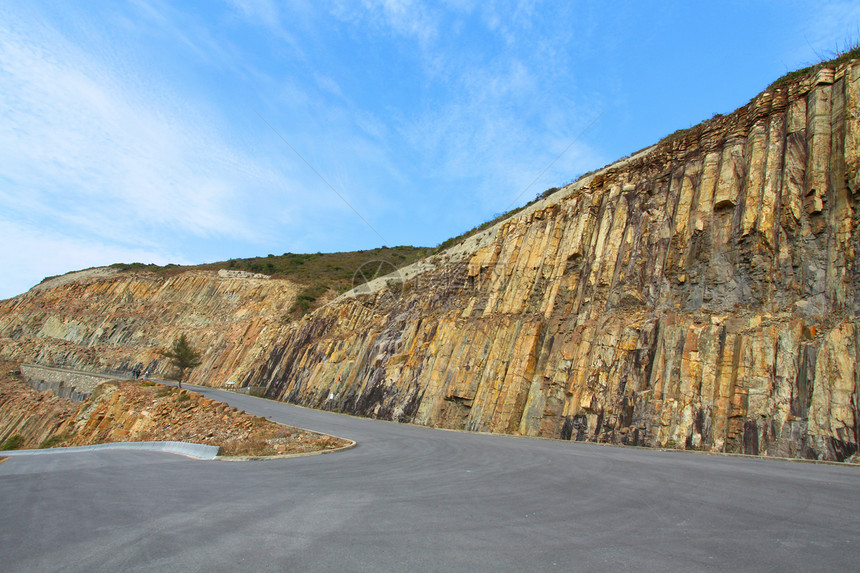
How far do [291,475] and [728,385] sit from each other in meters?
13.1

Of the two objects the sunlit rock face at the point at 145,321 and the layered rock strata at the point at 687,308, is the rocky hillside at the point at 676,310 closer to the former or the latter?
the layered rock strata at the point at 687,308

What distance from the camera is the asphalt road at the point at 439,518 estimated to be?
14.9 ft

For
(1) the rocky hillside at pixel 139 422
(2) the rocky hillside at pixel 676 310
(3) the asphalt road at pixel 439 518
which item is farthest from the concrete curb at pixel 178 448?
(2) the rocky hillside at pixel 676 310

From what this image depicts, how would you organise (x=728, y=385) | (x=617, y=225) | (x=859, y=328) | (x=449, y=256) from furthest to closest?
(x=449, y=256), (x=617, y=225), (x=728, y=385), (x=859, y=328)

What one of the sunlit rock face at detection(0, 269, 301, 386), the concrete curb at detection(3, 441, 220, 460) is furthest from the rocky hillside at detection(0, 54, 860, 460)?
the sunlit rock face at detection(0, 269, 301, 386)

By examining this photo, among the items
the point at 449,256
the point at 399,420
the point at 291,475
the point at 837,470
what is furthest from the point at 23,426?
the point at 837,470

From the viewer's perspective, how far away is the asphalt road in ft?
14.9

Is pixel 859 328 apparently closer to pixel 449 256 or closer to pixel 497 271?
pixel 497 271

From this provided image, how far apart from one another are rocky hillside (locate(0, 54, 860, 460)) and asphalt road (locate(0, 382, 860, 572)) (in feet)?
15.4

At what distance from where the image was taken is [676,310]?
754 inches

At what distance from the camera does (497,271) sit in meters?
30.9

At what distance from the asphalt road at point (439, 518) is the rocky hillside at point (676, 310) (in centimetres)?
470

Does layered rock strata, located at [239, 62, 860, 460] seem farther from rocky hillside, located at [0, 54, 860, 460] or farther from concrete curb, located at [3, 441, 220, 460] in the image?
concrete curb, located at [3, 441, 220, 460]

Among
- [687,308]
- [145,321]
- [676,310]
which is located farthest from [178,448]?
[145,321]
